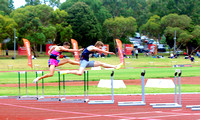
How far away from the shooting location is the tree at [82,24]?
5834 cm

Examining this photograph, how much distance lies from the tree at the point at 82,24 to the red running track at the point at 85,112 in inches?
1829

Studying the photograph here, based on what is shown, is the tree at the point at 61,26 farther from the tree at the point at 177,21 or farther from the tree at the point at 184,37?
the tree at the point at 184,37

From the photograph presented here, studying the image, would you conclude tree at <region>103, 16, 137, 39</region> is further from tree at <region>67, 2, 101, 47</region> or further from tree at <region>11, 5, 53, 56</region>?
tree at <region>11, 5, 53, 56</region>

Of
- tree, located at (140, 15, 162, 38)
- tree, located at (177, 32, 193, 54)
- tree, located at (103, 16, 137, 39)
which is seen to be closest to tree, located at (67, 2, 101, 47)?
tree, located at (103, 16, 137, 39)

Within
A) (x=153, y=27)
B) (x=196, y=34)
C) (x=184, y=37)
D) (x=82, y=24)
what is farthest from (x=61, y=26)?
(x=196, y=34)

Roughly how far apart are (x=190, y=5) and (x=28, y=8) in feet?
122

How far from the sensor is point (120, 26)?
202ft

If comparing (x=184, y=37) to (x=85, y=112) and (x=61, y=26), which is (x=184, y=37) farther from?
(x=85, y=112)

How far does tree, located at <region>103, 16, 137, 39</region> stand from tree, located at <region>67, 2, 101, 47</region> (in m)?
3.88

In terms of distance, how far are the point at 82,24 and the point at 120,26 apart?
8.58 metres

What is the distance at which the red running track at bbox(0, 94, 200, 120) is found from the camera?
928 centimetres

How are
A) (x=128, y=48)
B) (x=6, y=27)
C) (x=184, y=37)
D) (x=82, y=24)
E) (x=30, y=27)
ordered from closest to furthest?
(x=6, y=27), (x=30, y=27), (x=128, y=48), (x=184, y=37), (x=82, y=24)

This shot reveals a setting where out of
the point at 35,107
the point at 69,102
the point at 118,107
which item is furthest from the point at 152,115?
the point at 35,107

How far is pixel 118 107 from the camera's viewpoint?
10.9 meters
